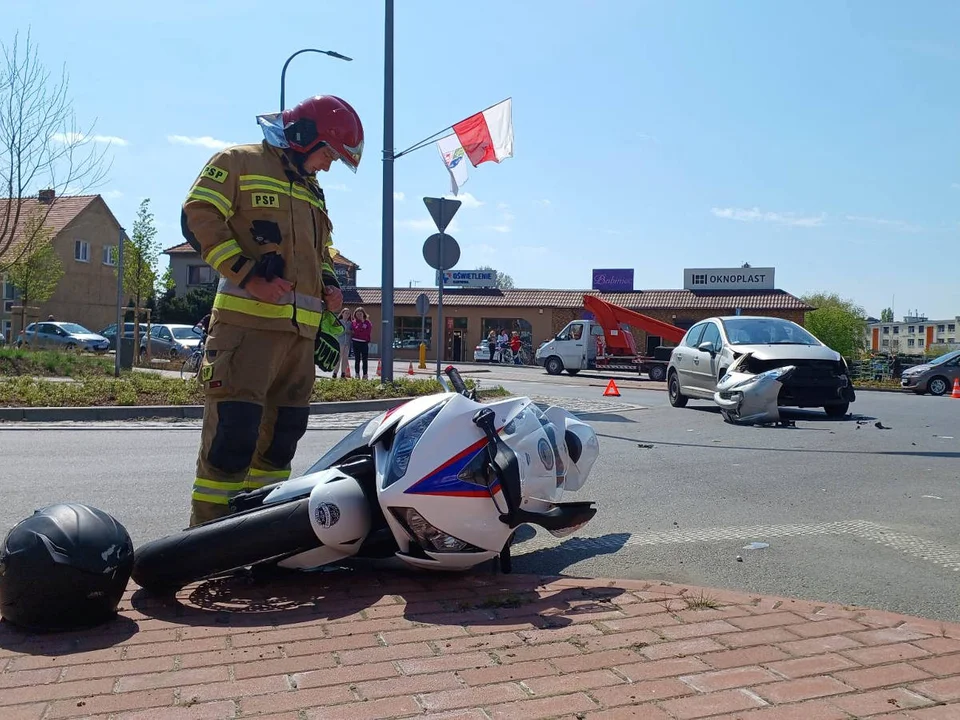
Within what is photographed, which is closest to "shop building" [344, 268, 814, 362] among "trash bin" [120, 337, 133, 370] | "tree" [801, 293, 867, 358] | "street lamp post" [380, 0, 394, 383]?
"tree" [801, 293, 867, 358]

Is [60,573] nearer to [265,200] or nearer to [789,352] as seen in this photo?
[265,200]

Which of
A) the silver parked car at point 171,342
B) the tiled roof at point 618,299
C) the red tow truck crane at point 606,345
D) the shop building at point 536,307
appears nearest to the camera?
the red tow truck crane at point 606,345

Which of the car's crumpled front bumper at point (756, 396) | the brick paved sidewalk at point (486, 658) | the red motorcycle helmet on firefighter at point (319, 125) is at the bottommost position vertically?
the brick paved sidewalk at point (486, 658)

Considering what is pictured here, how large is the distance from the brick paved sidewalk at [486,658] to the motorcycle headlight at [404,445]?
0.50 m

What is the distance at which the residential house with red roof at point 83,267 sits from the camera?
53.0 metres

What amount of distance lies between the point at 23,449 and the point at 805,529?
6.68 metres

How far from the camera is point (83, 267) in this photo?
181 ft

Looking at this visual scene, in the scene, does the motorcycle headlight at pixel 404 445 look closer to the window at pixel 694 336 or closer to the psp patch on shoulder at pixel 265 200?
the psp patch on shoulder at pixel 265 200

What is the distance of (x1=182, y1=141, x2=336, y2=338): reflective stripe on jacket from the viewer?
13.9 feet

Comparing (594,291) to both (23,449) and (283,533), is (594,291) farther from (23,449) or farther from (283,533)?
(283,533)

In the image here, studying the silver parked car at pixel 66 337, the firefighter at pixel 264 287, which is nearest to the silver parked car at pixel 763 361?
the firefighter at pixel 264 287

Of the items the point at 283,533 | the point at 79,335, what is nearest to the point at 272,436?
the point at 283,533

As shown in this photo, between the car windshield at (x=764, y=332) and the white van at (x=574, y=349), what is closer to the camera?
the car windshield at (x=764, y=332)

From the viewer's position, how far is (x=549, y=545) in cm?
468
